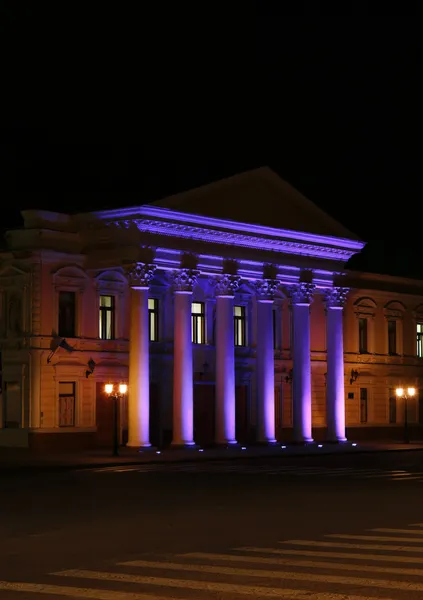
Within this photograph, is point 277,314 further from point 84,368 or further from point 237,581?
point 237,581

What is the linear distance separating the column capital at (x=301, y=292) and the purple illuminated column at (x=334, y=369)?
77.5 inches

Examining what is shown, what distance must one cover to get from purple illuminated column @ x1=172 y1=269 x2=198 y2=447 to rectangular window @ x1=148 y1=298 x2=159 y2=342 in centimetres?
393

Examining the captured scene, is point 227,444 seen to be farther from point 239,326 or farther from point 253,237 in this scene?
point 253,237

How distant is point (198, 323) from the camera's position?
5641cm

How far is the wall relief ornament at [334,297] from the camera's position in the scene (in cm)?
5825

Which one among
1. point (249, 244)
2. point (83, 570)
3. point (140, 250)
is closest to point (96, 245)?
point (140, 250)

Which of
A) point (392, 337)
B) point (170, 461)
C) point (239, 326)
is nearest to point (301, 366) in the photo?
point (239, 326)

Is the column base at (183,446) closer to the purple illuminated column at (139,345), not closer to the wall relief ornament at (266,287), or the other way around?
the purple illuminated column at (139,345)

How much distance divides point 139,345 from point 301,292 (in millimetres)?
10993

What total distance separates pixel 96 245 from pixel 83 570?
35818 millimetres

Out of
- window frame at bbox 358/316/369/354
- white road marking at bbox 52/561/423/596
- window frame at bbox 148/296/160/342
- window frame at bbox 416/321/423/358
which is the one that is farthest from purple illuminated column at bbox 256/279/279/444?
white road marking at bbox 52/561/423/596

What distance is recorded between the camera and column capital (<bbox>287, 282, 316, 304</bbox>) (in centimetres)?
5625

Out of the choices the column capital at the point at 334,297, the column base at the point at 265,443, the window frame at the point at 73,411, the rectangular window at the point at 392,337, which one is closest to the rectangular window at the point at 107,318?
the window frame at the point at 73,411

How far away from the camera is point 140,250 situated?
48.2 metres
